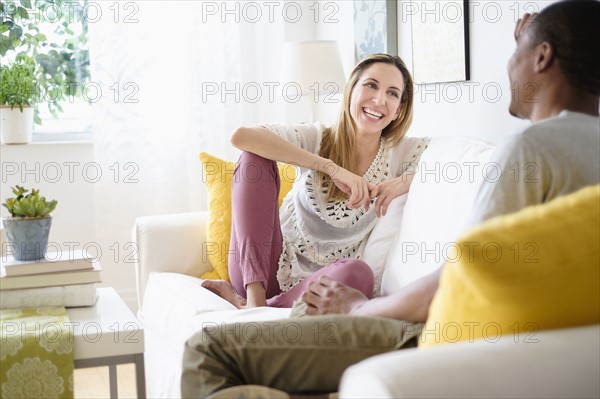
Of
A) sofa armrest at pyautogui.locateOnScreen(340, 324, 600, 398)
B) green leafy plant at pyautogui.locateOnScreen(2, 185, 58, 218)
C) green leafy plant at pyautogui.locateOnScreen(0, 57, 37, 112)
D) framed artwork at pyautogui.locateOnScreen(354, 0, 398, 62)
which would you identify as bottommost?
sofa armrest at pyautogui.locateOnScreen(340, 324, 600, 398)

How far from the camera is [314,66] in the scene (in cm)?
348

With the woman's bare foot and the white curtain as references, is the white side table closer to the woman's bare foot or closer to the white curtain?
the woman's bare foot

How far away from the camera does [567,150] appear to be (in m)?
1.43

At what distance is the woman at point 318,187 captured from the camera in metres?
2.57

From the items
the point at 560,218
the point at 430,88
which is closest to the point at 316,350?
the point at 560,218

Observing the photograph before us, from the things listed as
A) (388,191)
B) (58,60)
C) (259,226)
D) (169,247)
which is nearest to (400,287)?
(388,191)

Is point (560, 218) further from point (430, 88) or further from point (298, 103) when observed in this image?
point (298, 103)

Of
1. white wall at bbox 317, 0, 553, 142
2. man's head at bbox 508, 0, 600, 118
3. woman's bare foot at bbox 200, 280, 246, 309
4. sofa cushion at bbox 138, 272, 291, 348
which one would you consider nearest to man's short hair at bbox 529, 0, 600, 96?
man's head at bbox 508, 0, 600, 118

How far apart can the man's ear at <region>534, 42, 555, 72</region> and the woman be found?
0.92 m

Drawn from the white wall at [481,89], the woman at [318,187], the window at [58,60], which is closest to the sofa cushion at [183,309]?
the woman at [318,187]

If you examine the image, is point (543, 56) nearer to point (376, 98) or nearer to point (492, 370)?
point (492, 370)

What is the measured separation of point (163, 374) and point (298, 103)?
86.5 inches

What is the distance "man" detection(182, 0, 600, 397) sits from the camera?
1.41m

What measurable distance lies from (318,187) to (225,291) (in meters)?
0.46
